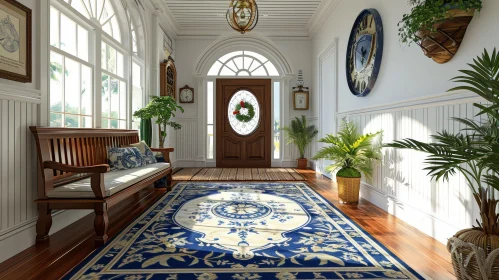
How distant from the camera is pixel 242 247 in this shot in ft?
8.25

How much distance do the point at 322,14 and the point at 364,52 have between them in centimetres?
261

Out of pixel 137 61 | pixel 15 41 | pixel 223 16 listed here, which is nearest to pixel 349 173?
pixel 15 41

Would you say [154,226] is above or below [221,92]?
below

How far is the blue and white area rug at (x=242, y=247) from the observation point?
206 centimetres

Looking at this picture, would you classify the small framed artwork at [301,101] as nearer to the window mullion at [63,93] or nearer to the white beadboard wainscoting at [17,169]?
the window mullion at [63,93]

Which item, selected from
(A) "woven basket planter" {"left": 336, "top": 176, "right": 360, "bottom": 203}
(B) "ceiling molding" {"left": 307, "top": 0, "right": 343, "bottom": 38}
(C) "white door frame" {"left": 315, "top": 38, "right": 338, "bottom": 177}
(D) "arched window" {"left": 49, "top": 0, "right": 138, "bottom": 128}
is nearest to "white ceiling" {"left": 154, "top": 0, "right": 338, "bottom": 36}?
(B) "ceiling molding" {"left": 307, "top": 0, "right": 343, "bottom": 38}

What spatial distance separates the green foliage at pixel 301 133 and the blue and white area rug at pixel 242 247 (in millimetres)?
3720

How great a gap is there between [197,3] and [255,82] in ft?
8.10

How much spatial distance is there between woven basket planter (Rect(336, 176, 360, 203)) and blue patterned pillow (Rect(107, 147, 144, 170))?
8.65ft

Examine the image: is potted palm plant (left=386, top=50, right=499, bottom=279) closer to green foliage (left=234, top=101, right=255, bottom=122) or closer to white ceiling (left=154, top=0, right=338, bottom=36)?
white ceiling (left=154, top=0, right=338, bottom=36)

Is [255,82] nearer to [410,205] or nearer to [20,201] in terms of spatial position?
[410,205]

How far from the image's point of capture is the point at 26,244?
2543 mm

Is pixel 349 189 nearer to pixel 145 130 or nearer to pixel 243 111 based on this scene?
→ pixel 145 130

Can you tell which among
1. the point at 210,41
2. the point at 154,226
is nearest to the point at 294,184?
the point at 154,226
